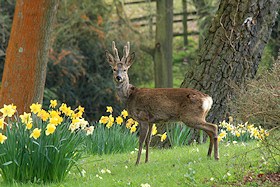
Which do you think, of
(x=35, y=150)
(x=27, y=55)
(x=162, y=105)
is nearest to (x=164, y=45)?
(x=27, y=55)

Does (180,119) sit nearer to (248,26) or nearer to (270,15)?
(248,26)

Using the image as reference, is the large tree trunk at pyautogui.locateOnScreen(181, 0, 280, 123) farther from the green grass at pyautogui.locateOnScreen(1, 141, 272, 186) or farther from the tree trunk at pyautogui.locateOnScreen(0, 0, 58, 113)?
the tree trunk at pyautogui.locateOnScreen(0, 0, 58, 113)

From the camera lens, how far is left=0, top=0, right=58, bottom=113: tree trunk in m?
6.92

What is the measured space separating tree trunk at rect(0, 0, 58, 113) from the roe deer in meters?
1.48

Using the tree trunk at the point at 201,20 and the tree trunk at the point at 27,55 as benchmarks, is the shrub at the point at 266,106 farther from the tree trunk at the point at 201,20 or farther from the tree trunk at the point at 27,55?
the tree trunk at the point at 201,20

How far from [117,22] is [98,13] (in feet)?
2.62

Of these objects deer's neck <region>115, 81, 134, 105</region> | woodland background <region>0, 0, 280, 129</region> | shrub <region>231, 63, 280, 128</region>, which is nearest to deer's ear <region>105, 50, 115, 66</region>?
deer's neck <region>115, 81, 134, 105</region>

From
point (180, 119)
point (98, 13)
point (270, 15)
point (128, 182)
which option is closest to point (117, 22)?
point (98, 13)

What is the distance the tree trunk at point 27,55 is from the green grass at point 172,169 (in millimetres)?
1673

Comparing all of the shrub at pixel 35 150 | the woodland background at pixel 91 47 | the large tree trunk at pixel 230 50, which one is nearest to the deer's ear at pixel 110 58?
Answer: the shrub at pixel 35 150

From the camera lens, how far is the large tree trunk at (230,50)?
773 centimetres

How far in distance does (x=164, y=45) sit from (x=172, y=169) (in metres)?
8.50

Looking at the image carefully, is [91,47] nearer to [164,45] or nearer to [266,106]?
[164,45]

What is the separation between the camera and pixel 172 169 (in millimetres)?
5555
